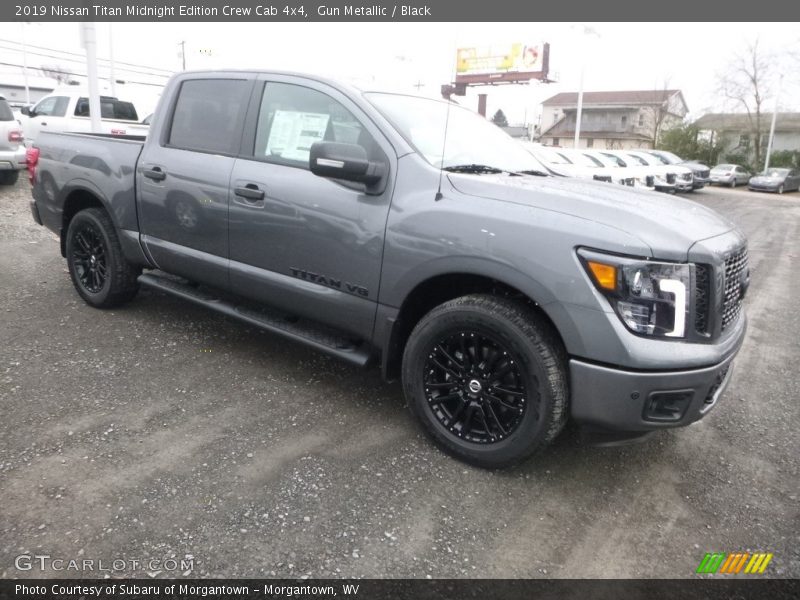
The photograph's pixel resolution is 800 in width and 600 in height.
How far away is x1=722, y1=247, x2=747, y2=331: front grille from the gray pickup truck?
21 mm

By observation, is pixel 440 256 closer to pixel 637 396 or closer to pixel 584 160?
pixel 637 396

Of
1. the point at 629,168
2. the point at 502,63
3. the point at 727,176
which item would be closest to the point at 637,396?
the point at 629,168

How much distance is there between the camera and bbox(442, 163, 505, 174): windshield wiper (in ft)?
10.6

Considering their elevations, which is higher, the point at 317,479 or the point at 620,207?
the point at 620,207

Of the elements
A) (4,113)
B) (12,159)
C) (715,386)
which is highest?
(4,113)

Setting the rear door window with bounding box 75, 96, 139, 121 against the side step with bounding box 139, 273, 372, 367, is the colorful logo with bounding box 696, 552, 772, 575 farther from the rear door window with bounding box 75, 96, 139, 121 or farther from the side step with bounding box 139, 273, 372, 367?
the rear door window with bounding box 75, 96, 139, 121

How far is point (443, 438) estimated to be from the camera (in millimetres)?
3033

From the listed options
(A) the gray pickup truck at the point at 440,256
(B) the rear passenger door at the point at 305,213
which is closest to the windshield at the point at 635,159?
(A) the gray pickup truck at the point at 440,256

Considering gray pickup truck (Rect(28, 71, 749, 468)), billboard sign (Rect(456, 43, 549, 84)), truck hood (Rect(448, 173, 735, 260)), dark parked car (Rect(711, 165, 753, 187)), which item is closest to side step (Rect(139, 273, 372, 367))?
gray pickup truck (Rect(28, 71, 749, 468))

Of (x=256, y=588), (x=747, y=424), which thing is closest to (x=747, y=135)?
(x=747, y=424)

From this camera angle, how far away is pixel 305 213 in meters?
3.34

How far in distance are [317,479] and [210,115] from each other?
101 inches

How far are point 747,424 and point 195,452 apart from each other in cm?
321

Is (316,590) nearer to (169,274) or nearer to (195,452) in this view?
(195,452)
